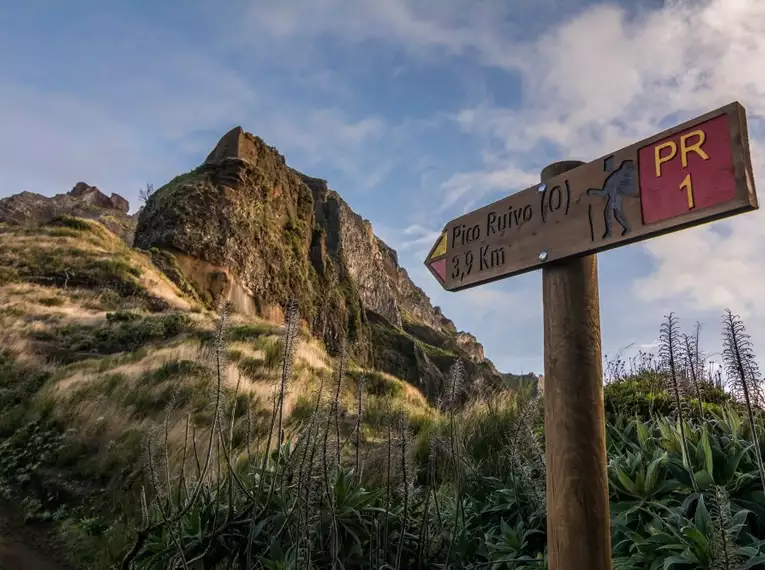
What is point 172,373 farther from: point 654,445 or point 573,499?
point 573,499

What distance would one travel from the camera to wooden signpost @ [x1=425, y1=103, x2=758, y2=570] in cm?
185

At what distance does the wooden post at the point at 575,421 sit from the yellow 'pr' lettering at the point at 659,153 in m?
0.49

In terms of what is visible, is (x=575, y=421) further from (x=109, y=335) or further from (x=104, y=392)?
(x=109, y=335)

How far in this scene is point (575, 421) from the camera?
2.13 metres

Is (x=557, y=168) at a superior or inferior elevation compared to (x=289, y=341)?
superior

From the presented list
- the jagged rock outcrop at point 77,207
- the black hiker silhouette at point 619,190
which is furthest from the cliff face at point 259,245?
the jagged rock outcrop at point 77,207

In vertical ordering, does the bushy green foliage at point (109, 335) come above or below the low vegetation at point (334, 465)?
above

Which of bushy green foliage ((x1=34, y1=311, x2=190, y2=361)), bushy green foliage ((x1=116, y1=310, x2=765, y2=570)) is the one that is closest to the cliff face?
bushy green foliage ((x1=34, y1=311, x2=190, y2=361))

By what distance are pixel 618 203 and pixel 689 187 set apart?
28 cm

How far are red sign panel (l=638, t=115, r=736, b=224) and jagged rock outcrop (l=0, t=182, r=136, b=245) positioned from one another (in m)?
72.7

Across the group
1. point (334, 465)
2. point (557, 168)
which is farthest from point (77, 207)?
point (557, 168)

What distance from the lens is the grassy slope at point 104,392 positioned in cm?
635

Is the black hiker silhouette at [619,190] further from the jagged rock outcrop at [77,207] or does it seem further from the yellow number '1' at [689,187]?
the jagged rock outcrop at [77,207]

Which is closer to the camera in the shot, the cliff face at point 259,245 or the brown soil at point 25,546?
the brown soil at point 25,546
